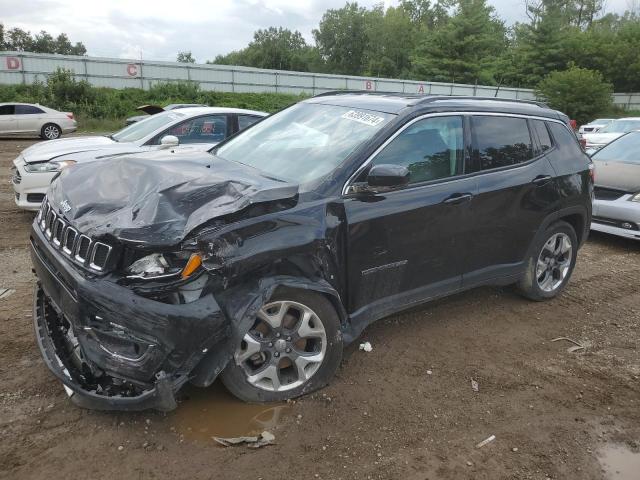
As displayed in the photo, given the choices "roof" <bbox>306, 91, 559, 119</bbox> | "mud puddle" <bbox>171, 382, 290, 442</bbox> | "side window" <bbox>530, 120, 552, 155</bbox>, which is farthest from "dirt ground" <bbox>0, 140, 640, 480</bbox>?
"roof" <bbox>306, 91, 559, 119</bbox>

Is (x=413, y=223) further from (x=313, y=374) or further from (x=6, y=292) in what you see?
(x=6, y=292)

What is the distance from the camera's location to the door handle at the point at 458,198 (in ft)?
12.7

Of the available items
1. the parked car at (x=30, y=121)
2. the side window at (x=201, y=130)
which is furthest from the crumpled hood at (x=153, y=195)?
the parked car at (x=30, y=121)

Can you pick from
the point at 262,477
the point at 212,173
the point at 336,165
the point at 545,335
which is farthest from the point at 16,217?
the point at 545,335

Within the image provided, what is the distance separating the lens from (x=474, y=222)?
406 centimetres

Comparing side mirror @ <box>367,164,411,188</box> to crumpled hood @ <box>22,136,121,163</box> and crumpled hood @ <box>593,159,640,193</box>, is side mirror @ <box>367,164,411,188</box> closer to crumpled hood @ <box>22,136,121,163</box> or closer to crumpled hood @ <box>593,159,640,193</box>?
crumpled hood @ <box>22,136,121,163</box>

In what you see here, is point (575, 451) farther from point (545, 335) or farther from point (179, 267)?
point (179, 267)

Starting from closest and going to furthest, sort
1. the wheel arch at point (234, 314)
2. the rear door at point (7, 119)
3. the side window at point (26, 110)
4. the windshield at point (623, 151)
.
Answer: the wheel arch at point (234, 314)
the windshield at point (623, 151)
the rear door at point (7, 119)
the side window at point (26, 110)

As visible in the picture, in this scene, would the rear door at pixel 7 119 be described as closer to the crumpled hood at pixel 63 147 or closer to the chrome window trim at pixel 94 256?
the crumpled hood at pixel 63 147

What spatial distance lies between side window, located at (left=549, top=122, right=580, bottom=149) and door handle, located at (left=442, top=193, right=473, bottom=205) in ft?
4.84

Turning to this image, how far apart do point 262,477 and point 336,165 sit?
6.30 feet

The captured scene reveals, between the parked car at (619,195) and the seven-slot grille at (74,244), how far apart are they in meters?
6.67

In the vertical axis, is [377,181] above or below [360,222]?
above

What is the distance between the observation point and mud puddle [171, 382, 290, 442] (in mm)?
2928
